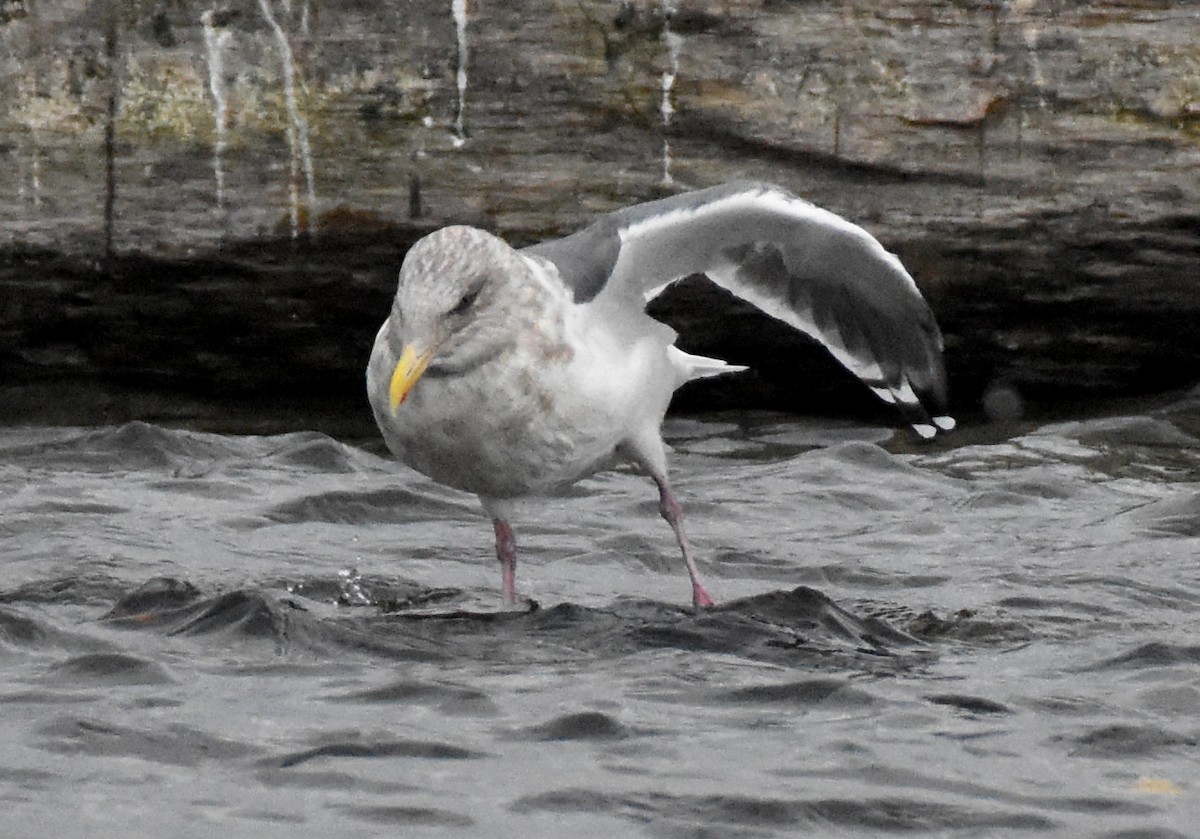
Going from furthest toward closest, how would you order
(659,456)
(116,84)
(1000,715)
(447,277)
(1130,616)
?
(116,84) → (659,456) → (1130,616) → (447,277) → (1000,715)

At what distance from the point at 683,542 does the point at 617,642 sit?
3.38 ft

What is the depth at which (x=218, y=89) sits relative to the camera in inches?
350

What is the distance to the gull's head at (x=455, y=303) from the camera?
5914 mm

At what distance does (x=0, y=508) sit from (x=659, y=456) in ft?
8.42

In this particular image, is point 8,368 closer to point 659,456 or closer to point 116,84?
point 116,84

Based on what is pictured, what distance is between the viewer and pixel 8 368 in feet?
30.7

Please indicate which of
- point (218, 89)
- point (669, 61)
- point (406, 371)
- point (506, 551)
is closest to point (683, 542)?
point (506, 551)

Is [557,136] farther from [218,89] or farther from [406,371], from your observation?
[406,371]

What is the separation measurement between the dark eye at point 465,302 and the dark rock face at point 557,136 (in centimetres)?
281

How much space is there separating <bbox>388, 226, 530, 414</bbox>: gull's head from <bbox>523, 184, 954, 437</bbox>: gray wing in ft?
1.27

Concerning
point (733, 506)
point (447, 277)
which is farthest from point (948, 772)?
point (733, 506)

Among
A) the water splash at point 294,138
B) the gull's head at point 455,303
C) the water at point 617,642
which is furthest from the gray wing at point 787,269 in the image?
the water splash at point 294,138

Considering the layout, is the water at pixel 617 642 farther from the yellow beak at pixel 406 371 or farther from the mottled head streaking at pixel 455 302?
the mottled head streaking at pixel 455 302

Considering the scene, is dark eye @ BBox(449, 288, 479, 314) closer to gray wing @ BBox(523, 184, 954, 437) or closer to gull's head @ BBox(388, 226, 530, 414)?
gull's head @ BBox(388, 226, 530, 414)
